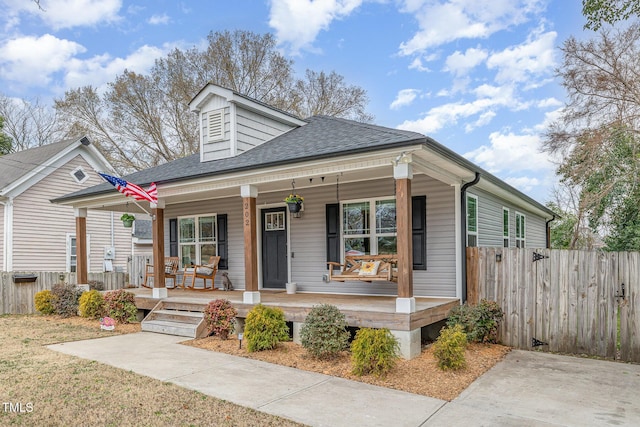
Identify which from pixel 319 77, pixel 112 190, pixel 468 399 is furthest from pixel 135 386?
pixel 319 77

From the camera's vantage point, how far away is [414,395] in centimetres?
443

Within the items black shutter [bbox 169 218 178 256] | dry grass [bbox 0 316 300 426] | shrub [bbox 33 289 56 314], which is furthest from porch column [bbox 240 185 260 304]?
shrub [bbox 33 289 56 314]

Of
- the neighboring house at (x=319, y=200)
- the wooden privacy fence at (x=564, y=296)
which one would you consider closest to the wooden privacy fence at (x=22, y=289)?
the neighboring house at (x=319, y=200)

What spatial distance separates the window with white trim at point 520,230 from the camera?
1161 centimetres

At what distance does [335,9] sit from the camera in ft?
41.1

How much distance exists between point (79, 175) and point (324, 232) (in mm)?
11541

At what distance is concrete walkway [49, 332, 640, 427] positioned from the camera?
383cm

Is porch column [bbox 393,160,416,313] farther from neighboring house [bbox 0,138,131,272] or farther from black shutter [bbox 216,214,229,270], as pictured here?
neighboring house [bbox 0,138,131,272]

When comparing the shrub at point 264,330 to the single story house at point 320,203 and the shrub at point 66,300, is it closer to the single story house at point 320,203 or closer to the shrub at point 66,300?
the single story house at point 320,203

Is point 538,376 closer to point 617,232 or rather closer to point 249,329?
point 249,329

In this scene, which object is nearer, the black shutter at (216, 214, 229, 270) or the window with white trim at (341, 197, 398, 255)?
the window with white trim at (341, 197, 398, 255)

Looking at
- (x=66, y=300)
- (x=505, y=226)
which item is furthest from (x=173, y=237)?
(x=505, y=226)

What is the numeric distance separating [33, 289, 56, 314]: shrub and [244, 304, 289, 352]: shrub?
6249mm

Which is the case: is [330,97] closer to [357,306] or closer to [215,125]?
[215,125]
